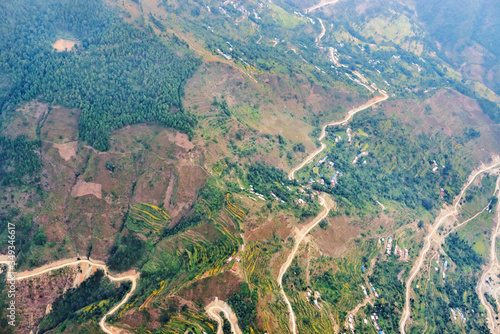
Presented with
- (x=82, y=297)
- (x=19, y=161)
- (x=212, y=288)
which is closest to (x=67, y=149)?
(x=19, y=161)

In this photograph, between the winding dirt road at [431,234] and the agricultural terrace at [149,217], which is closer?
the winding dirt road at [431,234]

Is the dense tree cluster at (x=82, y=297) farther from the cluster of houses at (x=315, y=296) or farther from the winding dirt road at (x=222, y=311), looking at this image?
the cluster of houses at (x=315, y=296)

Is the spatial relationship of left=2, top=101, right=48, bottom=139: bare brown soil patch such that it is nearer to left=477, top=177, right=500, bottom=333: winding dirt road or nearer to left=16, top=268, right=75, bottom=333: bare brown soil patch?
left=16, top=268, right=75, bottom=333: bare brown soil patch

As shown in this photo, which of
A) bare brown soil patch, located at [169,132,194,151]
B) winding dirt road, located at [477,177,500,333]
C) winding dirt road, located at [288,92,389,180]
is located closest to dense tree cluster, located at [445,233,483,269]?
winding dirt road, located at [477,177,500,333]

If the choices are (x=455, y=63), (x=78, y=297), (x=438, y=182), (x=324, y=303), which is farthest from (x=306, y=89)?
(x=455, y=63)

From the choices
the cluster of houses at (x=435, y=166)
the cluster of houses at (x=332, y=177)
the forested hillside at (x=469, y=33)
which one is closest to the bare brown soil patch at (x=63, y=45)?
the cluster of houses at (x=332, y=177)

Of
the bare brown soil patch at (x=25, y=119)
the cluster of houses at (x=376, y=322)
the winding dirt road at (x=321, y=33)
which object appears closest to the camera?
the cluster of houses at (x=376, y=322)
